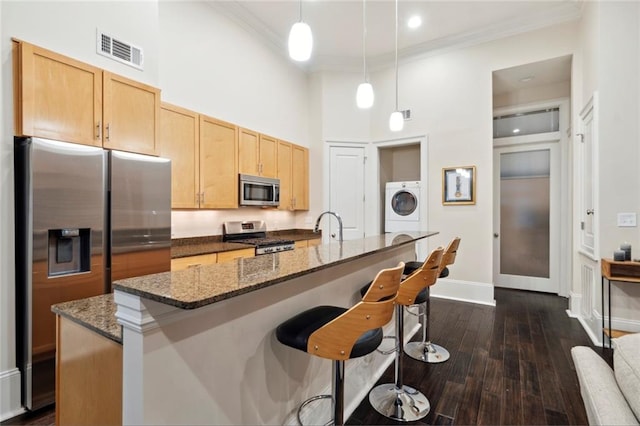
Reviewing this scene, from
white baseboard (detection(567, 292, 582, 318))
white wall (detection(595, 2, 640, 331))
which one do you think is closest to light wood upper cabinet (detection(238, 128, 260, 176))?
white wall (detection(595, 2, 640, 331))

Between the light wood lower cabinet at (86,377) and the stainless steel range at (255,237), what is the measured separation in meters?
2.34

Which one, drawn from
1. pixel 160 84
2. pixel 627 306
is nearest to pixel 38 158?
pixel 160 84

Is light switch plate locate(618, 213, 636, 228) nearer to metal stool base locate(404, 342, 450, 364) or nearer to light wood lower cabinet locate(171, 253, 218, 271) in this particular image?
metal stool base locate(404, 342, 450, 364)

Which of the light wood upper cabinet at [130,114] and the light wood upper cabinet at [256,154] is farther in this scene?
the light wood upper cabinet at [256,154]

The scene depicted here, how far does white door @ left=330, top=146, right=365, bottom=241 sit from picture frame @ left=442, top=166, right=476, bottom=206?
4.50 feet

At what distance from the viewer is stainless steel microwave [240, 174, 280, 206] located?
4.00 m

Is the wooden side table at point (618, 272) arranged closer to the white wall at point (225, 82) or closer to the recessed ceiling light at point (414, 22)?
the recessed ceiling light at point (414, 22)

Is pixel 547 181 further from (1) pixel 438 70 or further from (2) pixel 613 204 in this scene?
(1) pixel 438 70

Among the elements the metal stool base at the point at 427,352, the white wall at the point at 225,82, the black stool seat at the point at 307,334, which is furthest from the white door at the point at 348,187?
the black stool seat at the point at 307,334

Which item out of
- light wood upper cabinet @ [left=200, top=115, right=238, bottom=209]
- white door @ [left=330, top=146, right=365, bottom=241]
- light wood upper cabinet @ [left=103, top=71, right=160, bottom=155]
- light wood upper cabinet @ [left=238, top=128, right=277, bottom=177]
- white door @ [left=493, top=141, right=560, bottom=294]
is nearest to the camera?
light wood upper cabinet @ [left=103, top=71, right=160, bottom=155]

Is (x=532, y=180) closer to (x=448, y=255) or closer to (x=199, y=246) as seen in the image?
(x=448, y=255)

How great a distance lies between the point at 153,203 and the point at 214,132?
1.36m

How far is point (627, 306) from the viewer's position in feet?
9.64

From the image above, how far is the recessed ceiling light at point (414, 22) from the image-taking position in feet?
13.5
